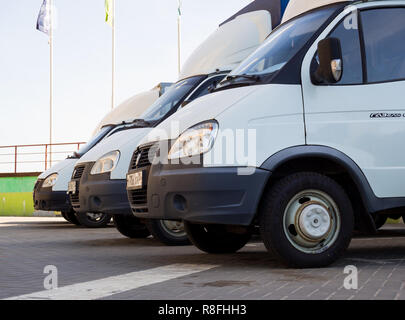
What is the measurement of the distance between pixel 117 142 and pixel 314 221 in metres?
4.28

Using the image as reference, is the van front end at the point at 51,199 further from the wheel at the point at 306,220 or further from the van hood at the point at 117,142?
the wheel at the point at 306,220

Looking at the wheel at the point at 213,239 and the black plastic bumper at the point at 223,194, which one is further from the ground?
the black plastic bumper at the point at 223,194

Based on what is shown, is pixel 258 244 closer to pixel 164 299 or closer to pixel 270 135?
pixel 270 135

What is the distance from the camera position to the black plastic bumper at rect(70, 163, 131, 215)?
8.87 m

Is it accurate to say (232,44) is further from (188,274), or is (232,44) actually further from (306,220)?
(188,274)

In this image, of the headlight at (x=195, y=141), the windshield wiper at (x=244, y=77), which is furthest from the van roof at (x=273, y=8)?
the headlight at (x=195, y=141)

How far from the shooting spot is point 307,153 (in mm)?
5906

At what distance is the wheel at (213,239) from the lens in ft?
24.8

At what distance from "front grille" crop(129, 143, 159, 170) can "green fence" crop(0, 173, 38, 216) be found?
720 inches

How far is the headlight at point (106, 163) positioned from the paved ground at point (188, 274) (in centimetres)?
104

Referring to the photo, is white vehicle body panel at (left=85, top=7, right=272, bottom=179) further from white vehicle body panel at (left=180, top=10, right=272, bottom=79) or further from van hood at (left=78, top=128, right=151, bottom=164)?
van hood at (left=78, top=128, right=151, bottom=164)
